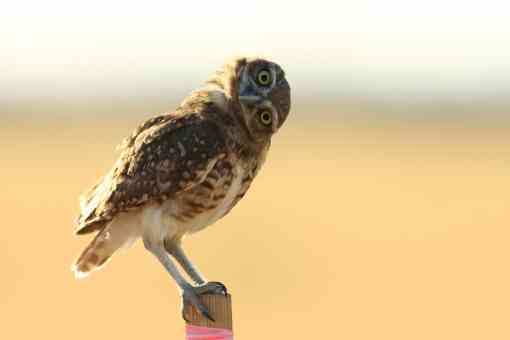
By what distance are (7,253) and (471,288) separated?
6886mm

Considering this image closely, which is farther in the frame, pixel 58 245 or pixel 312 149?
pixel 312 149

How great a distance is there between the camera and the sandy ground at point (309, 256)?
17.6 meters

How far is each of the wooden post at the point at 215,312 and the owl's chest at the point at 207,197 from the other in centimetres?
77

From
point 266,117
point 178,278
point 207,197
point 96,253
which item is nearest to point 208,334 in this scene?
point 178,278

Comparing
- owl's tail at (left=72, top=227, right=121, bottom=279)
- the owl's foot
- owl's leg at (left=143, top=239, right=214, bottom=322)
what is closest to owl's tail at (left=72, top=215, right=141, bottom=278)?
owl's tail at (left=72, top=227, right=121, bottom=279)

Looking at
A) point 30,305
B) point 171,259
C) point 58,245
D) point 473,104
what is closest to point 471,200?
point 58,245

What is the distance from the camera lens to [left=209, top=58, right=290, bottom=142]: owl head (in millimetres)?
8383

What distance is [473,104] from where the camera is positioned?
63.7 meters

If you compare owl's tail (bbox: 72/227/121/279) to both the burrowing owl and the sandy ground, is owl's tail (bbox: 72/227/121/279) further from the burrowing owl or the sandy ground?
the sandy ground

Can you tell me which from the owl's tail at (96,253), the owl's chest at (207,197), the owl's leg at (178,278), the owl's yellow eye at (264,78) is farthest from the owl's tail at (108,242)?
the owl's yellow eye at (264,78)

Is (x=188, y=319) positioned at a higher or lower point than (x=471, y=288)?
lower

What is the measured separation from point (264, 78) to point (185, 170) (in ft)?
2.19

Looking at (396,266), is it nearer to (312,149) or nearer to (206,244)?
(206,244)

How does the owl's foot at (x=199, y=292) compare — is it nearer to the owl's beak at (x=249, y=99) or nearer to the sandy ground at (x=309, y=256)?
the owl's beak at (x=249, y=99)
